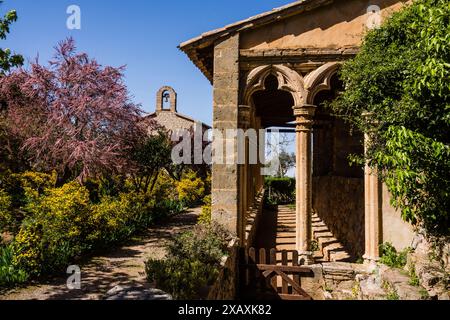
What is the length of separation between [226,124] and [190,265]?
334 centimetres

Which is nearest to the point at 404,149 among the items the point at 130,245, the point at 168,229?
the point at 130,245

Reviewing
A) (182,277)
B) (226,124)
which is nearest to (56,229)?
(226,124)

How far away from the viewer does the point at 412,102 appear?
3967 mm

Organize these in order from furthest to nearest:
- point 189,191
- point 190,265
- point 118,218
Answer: point 189,191, point 118,218, point 190,265

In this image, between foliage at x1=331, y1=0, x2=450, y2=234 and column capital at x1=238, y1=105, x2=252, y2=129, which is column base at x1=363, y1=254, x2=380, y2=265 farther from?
column capital at x1=238, y1=105, x2=252, y2=129

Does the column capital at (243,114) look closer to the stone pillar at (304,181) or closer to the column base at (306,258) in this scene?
the stone pillar at (304,181)

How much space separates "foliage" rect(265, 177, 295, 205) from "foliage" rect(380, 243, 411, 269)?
17.5m

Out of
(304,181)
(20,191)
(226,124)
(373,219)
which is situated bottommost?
(373,219)

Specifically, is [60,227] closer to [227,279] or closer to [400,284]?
[227,279]

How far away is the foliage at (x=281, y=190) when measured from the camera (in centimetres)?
2455

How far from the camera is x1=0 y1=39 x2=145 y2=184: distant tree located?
1135 cm

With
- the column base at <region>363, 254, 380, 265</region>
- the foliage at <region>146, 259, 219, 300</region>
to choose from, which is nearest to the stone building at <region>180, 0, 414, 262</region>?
the column base at <region>363, 254, 380, 265</region>

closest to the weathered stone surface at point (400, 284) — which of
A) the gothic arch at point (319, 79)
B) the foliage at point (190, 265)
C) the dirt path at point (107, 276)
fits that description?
the foliage at point (190, 265)
